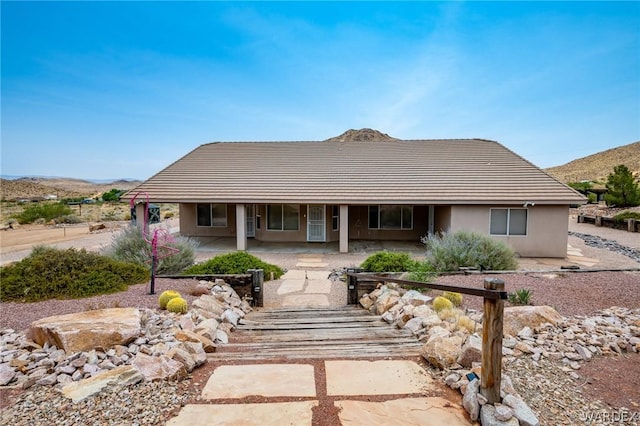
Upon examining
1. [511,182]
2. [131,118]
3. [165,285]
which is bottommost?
[165,285]

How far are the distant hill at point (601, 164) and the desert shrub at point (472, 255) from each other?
183 feet

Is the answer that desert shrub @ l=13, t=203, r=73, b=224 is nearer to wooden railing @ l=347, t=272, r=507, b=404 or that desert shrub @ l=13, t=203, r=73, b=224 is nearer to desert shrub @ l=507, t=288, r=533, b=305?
desert shrub @ l=507, t=288, r=533, b=305

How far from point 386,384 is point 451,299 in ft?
10.8

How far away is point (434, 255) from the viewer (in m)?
9.41

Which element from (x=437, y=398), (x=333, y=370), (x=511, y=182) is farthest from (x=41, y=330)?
(x=511, y=182)

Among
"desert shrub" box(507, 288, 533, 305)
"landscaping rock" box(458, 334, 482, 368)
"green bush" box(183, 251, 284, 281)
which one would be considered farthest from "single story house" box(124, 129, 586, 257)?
"landscaping rock" box(458, 334, 482, 368)

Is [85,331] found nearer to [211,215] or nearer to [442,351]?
[442,351]

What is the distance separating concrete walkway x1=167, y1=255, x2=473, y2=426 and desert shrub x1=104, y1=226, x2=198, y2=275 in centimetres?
604

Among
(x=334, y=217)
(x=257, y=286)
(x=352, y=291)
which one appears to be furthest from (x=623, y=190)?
(x=257, y=286)

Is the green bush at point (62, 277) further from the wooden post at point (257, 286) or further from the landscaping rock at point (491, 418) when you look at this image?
the landscaping rock at point (491, 418)

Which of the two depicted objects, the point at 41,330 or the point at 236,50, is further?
the point at 236,50

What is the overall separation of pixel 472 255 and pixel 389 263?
248cm

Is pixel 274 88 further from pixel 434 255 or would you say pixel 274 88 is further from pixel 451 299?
pixel 451 299

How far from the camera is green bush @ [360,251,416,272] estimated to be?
8539mm
